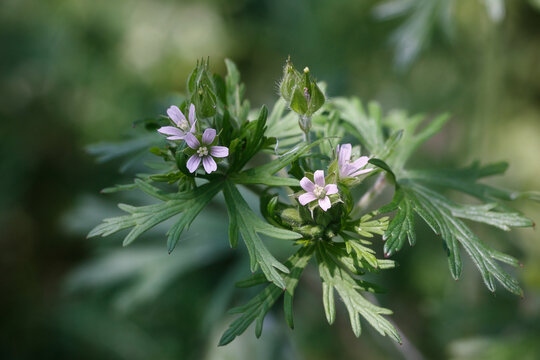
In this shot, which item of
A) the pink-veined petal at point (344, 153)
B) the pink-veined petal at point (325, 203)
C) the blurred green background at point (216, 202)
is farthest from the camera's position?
the blurred green background at point (216, 202)

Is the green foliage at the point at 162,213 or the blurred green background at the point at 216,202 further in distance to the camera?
the blurred green background at the point at 216,202

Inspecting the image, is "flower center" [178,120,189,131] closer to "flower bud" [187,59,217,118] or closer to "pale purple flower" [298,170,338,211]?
"flower bud" [187,59,217,118]

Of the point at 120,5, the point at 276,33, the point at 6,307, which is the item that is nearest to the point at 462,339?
the point at 276,33

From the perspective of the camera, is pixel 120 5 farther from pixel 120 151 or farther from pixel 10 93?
pixel 120 151

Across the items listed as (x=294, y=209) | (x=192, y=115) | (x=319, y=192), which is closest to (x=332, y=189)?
(x=319, y=192)

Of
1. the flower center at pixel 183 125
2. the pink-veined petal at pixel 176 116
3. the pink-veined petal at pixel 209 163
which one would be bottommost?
the pink-veined petal at pixel 209 163

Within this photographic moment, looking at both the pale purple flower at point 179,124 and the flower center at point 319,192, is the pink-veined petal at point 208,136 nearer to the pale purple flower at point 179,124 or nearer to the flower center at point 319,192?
the pale purple flower at point 179,124

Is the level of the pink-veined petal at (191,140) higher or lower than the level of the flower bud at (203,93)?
lower

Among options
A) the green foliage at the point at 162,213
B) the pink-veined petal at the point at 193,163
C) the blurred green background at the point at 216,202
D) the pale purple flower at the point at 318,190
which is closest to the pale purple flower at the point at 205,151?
the pink-veined petal at the point at 193,163
